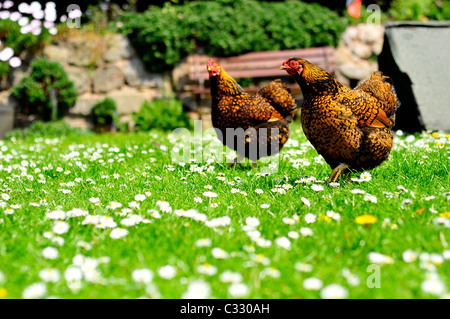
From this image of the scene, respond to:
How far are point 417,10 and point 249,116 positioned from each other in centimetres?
807

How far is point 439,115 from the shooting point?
5641mm

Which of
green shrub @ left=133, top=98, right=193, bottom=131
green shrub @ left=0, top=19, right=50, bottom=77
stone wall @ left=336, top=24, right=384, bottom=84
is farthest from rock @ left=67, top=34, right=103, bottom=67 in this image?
stone wall @ left=336, top=24, right=384, bottom=84

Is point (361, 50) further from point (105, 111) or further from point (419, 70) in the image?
point (105, 111)

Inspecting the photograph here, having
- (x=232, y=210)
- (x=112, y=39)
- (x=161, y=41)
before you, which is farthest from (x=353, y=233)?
(x=112, y=39)

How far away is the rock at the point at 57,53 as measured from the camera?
340 inches

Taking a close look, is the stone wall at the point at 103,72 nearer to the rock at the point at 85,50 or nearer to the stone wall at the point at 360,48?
the rock at the point at 85,50

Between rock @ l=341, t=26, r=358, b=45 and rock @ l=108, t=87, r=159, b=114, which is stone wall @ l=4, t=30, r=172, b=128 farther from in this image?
rock @ l=341, t=26, r=358, b=45

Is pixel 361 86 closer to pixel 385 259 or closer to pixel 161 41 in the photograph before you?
pixel 385 259

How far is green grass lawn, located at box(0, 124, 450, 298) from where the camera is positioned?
1.63 metres

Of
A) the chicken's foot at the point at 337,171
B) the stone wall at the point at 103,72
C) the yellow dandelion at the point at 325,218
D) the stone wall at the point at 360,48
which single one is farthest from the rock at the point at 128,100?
the yellow dandelion at the point at 325,218

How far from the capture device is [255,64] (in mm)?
8594

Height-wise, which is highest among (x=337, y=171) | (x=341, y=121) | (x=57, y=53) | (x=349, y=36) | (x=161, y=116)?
(x=349, y=36)

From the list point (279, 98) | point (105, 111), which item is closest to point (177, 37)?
point (105, 111)

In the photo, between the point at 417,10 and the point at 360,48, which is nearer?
the point at 360,48
